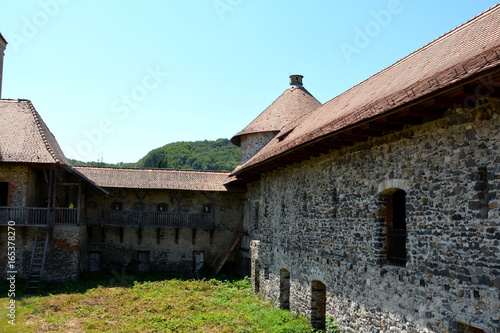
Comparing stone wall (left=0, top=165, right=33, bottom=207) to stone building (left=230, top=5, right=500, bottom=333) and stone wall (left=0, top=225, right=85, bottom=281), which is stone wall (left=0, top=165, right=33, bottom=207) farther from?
stone building (left=230, top=5, right=500, bottom=333)

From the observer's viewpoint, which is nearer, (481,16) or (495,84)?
(495,84)

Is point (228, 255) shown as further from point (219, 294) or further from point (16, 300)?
point (16, 300)

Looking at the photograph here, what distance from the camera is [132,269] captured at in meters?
23.8

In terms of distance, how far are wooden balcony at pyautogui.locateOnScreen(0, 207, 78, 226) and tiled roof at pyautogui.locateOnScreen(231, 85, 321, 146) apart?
30.7 ft

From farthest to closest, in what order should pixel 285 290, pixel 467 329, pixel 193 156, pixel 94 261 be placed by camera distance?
pixel 193 156, pixel 94 261, pixel 285 290, pixel 467 329

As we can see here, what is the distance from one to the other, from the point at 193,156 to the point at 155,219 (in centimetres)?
4869

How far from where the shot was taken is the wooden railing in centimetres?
2336

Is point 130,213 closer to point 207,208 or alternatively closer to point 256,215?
point 207,208

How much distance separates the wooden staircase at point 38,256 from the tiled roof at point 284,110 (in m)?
10.6

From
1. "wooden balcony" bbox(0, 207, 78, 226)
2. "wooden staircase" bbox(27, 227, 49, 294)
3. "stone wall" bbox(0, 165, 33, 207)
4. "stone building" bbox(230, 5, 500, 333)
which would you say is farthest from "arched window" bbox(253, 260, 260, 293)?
"stone wall" bbox(0, 165, 33, 207)

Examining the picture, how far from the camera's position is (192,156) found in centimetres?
7200

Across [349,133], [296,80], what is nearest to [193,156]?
[296,80]

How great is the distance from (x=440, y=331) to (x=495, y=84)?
4077 mm

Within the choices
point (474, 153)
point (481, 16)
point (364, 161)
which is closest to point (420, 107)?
point (474, 153)
